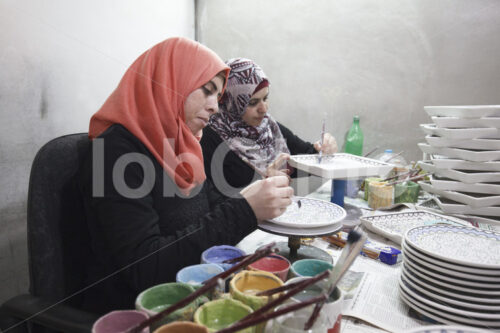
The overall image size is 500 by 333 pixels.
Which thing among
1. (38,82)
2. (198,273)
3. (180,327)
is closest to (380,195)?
(198,273)

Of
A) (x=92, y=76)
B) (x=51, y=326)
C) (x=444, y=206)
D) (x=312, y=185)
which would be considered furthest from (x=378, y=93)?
(x=51, y=326)

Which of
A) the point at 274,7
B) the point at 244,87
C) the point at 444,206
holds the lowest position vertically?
the point at 444,206

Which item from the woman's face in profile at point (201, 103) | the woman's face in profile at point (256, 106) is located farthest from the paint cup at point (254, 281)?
the woman's face in profile at point (256, 106)

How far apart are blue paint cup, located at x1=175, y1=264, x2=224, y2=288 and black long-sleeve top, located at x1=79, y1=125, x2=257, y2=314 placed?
217 mm

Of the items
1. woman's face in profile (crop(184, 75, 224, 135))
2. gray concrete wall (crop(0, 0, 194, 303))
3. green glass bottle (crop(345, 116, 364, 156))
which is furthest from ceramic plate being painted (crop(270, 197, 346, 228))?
green glass bottle (crop(345, 116, 364, 156))

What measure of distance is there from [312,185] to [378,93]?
81 centimetres

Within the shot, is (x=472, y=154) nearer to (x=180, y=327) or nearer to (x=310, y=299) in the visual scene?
(x=310, y=299)

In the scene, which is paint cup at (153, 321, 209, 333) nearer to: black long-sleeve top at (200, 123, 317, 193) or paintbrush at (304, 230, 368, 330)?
paintbrush at (304, 230, 368, 330)

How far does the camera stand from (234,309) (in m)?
0.45

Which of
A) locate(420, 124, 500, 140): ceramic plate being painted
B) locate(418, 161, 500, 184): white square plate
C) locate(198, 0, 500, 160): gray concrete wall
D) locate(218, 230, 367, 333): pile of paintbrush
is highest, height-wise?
locate(198, 0, 500, 160): gray concrete wall

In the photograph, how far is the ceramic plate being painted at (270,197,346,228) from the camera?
2.71ft

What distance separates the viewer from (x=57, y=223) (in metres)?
→ 0.77

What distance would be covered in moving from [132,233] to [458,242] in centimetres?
75

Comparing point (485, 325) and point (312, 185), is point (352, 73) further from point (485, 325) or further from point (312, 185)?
point (485, 325)
